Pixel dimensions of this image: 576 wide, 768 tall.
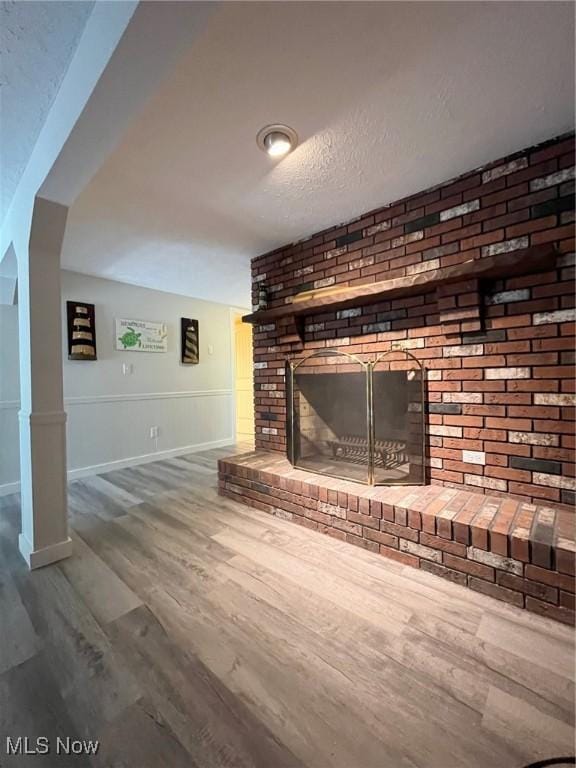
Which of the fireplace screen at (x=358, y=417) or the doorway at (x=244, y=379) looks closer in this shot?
the fireplace screen at (x=358, y=417)

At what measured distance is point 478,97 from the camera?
127 cm

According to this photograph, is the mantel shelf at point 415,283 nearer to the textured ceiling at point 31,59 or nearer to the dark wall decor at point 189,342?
the textured ceiling at point 31,59

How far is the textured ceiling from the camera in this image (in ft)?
3.26

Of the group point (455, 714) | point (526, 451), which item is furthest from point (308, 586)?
point (526, 451)

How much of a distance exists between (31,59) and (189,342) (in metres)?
3.15

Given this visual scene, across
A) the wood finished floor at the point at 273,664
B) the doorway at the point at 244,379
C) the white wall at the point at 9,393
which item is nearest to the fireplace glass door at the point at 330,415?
the wood finished floor at the point at 273,664

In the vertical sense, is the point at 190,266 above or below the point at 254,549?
above

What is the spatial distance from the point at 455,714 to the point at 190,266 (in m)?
3.40

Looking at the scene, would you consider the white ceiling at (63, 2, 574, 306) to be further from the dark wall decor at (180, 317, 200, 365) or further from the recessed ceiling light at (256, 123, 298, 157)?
the dark wall decor at (180, 317, 200, 365)

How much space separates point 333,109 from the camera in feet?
4.31

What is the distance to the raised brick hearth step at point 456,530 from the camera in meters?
1.29

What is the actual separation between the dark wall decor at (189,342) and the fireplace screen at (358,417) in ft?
6.98

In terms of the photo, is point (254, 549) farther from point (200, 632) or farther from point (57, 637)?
point (57, 637)

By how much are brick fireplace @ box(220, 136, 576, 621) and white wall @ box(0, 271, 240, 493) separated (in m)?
2.15
